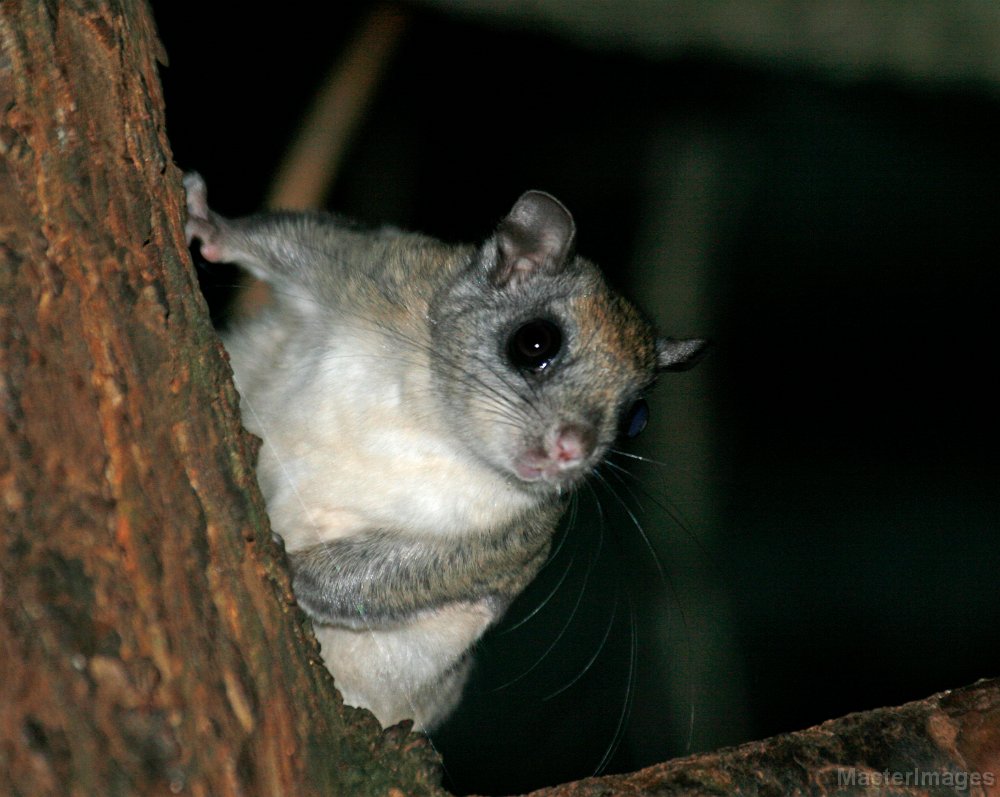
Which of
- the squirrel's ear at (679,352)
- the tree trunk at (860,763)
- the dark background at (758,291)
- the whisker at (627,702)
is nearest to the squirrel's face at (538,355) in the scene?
the squirrel's ear at (679,352)

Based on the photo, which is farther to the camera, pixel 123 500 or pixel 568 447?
pixel 568 447

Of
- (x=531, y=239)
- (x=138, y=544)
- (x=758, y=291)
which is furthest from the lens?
(x=758, y=291)

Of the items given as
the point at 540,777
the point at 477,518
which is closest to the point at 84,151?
the point at 477,518

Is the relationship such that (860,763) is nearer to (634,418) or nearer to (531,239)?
(634,418)

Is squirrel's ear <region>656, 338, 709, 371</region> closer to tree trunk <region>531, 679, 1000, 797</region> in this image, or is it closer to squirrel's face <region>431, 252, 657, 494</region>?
squirrel's face <region>431, 252, 657, 494</region>

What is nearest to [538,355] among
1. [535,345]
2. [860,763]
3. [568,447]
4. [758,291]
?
[535,345]

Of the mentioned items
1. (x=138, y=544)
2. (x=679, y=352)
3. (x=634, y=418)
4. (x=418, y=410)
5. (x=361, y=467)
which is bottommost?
(x=138, y=544)

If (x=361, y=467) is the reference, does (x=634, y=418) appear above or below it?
above
